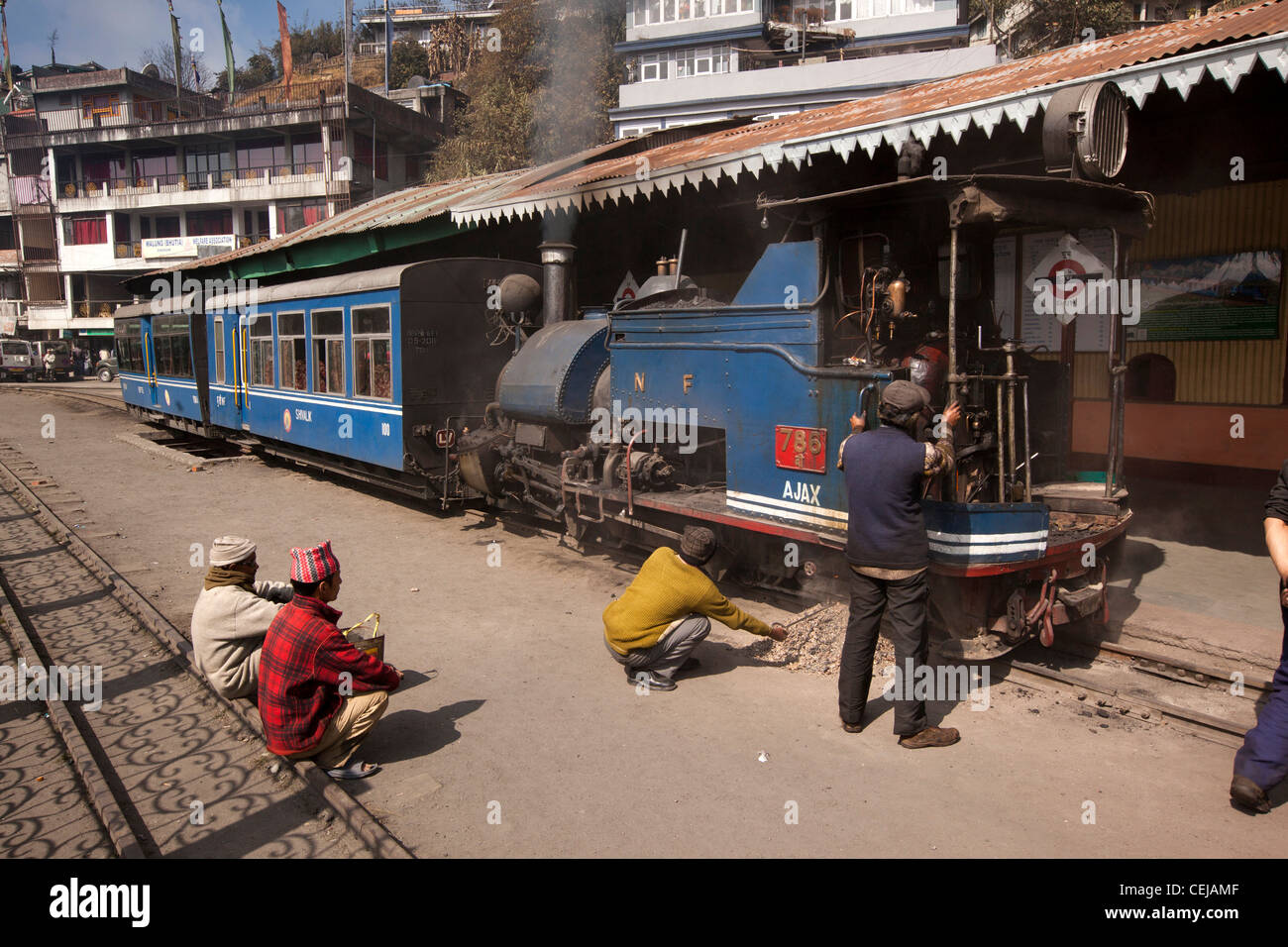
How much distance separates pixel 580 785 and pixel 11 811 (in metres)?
2.74

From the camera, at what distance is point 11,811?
4.11 meters

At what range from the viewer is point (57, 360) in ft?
135

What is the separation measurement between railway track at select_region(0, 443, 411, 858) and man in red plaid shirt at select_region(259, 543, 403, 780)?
0.17 m

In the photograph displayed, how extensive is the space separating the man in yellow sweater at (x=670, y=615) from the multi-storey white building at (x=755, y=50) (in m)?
29.3

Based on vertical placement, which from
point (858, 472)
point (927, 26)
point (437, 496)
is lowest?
point (437, 496)

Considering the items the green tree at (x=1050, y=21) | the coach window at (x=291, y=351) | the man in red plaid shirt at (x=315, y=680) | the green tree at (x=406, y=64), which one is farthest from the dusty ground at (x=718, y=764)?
the green tree at (x=406, y=64)

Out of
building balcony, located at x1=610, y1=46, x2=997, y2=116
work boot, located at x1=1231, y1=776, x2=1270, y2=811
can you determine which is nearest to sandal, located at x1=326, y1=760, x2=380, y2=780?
work boot, located at x1=1231, y1=776, x2=1270, y2=811

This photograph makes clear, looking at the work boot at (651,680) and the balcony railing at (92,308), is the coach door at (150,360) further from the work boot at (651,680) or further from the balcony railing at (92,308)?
the balcony railing at (92,308)

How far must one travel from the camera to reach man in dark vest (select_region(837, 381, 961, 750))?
4512 mm

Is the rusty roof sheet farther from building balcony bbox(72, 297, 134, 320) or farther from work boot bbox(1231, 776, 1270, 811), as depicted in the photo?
building balcony bbox(72, 297, 134, 320)

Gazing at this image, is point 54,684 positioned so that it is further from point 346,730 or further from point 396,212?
point 396,212
